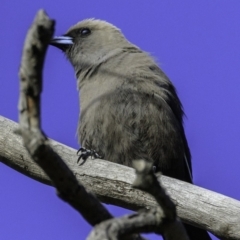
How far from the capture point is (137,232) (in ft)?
6.83

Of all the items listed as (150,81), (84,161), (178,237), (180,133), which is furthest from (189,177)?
(178,237)

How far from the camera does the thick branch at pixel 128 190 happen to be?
3383 millimetres

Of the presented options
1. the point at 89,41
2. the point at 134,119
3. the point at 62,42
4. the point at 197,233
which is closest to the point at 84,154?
the point at 134,119

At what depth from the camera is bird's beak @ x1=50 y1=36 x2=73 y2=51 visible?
5.90 metres

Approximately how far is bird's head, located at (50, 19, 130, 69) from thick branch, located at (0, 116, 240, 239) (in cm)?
159

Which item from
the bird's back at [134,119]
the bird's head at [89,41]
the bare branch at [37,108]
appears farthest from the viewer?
the bird's head at [89,41]

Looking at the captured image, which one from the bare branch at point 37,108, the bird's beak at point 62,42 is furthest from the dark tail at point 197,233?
the bird's beak at point 62,42

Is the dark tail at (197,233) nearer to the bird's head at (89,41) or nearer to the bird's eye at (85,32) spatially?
the bird's head at (89,41)

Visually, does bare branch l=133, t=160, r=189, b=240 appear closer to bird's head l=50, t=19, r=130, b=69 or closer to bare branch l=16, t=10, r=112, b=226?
bare branch l=16, t=10, r=112, b=226

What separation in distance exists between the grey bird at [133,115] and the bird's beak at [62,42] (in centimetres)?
69

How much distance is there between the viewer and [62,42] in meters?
5.93

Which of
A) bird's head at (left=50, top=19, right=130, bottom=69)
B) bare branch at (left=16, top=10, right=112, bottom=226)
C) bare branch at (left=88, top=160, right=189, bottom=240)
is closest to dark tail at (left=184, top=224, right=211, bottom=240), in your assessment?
bird's head at (left=50, top=19, right=130, bottom=69)

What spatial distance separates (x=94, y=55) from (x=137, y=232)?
3548 mm

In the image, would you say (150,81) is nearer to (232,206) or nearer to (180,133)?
(180,133)
